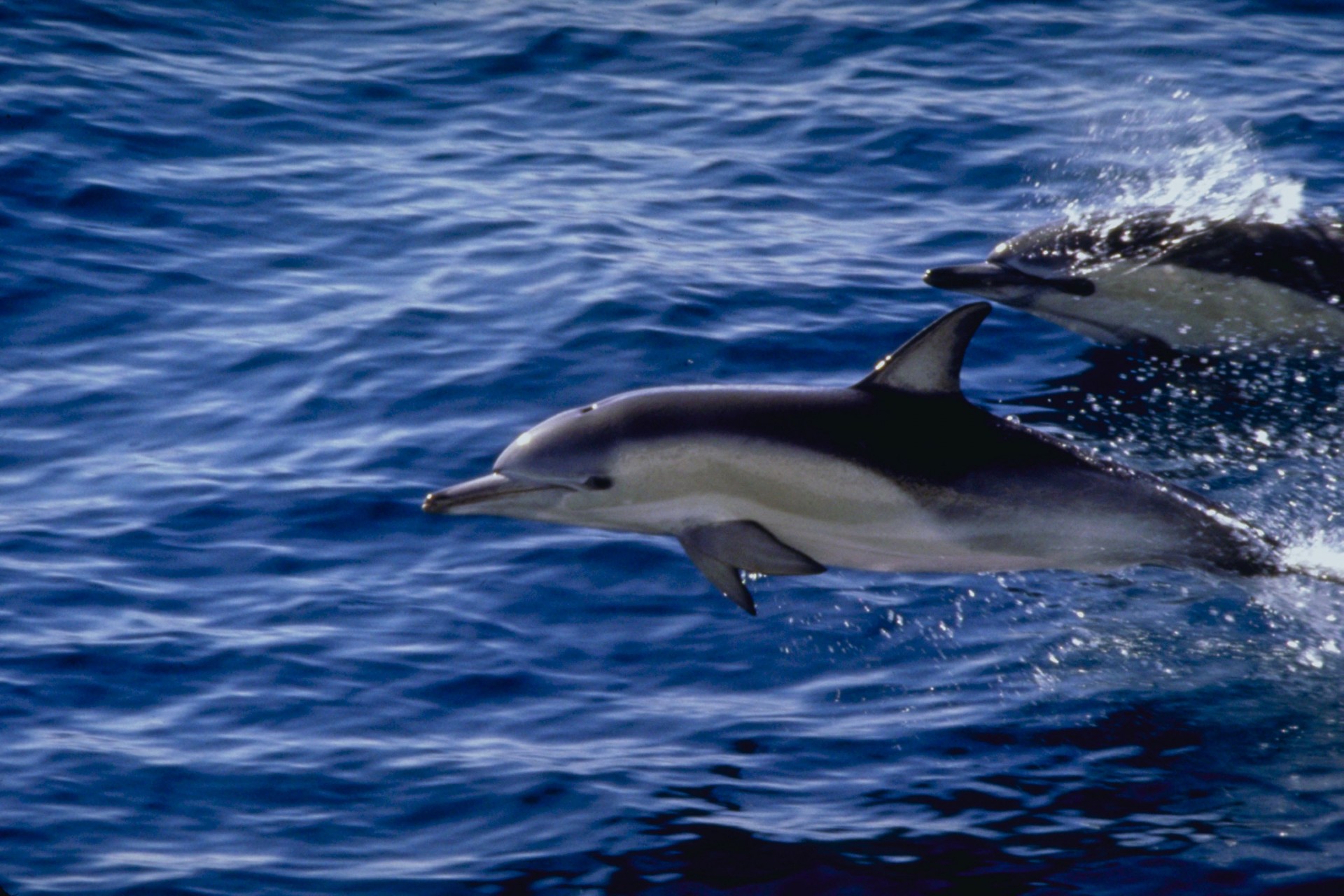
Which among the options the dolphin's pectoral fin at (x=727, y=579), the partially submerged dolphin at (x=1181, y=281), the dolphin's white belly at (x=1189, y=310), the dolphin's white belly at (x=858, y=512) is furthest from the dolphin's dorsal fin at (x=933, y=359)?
the dolphin's white belly at (x=1189, y=310)

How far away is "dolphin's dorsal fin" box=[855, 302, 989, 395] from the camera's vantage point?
7.37 m

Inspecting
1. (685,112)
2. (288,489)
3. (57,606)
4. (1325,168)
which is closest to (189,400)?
(288,489)

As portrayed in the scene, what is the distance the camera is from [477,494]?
25.5ft

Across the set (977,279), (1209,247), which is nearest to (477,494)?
(977,279)

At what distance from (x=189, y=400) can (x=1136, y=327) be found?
19.2 feet

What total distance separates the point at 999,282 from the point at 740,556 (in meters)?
4.76

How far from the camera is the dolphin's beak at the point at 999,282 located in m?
11.5

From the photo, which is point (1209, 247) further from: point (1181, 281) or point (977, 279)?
point (977, 279)

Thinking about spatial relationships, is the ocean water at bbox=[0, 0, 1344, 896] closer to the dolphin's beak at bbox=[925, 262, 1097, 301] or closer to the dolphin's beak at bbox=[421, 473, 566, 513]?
the dolphin's beak at bbox=[925, 262, 1097, 301]

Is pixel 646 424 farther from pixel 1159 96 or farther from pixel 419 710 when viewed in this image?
pixel 1159 96

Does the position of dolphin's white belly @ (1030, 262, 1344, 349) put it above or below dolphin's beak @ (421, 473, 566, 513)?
below

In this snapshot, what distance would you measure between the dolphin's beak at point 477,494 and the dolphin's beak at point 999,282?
435 centimetres

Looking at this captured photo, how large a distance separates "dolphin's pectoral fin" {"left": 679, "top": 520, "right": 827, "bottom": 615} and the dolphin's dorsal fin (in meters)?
0.77

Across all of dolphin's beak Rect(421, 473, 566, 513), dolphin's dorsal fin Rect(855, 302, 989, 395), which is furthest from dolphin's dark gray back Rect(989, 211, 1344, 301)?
dolphin's beak Rect(421, 473, 566, 513)
